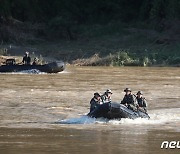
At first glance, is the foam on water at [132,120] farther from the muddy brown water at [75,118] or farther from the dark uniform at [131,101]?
the dark uniform at [131,101]

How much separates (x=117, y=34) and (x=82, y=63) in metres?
10.5

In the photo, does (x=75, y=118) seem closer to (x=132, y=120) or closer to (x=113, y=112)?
(x=113, y=112)

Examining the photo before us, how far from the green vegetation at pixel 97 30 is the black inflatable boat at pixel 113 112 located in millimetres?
33524

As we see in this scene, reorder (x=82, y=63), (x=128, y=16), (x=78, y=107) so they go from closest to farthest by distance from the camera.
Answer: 1. (x=78, y=107)
2. (x=82, y=63)
3. (x=128, y=16)

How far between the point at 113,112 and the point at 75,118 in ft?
5.77

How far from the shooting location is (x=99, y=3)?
73625mm

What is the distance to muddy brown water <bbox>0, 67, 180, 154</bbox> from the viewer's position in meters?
17.4

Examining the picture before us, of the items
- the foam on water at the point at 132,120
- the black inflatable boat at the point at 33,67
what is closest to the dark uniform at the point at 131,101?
the foam on water at the point at 132,120

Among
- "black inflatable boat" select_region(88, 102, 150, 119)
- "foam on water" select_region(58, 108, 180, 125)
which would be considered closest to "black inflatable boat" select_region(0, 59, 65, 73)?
"foam on water" select_region(58, 108, 180, 125)

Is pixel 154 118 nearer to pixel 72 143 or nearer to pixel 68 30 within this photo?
Result: pixel 72 143

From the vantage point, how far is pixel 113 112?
2167cm

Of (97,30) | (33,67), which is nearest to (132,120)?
(33,67)

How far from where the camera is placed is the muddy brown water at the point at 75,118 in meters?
17.4

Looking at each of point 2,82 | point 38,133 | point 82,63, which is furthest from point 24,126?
point 82,63
